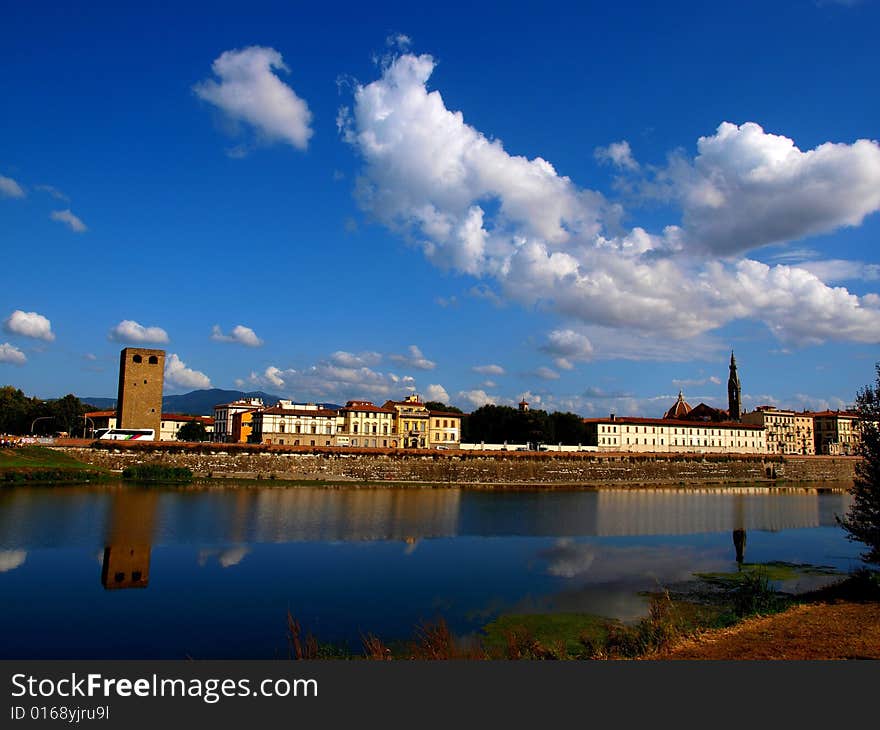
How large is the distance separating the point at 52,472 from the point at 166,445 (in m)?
10.6

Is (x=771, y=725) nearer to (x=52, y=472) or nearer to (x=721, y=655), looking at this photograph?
(x=721, y=655)

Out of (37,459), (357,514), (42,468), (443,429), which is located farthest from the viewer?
(443,429)

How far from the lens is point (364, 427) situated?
3292 inches

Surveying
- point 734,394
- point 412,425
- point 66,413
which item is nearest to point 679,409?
point 734,394

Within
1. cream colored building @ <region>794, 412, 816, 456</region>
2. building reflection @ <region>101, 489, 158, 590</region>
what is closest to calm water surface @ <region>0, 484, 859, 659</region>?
building reflection @ <region>101, 489, 158, 590</region>

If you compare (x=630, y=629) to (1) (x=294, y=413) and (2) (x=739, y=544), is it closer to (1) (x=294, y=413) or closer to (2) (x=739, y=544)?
(2) (x=739, y=544)

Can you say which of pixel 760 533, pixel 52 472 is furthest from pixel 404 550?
pixel 52 472

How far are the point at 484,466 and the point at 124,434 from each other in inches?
1365

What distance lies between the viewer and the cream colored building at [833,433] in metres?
114

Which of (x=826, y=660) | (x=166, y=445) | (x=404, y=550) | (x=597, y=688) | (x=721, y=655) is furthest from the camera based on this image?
(x=166, y=445)

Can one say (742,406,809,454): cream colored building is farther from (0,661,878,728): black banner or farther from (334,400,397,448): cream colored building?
(0,661,878,728): black banner

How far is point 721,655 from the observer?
410 inches

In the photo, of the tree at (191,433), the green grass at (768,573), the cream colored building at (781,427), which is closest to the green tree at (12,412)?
the tree at (191,433)

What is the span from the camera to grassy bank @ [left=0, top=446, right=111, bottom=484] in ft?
136
